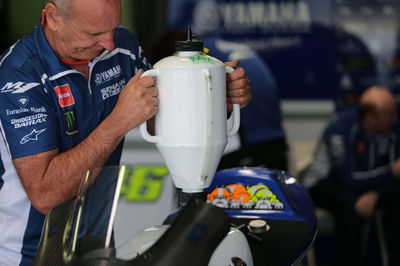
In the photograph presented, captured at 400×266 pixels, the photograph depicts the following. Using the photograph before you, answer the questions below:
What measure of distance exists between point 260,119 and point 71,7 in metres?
2.19

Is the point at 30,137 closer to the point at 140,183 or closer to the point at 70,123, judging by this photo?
the point at 70,123

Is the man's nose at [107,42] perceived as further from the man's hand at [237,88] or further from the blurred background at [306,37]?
the blurred background at [306,37]

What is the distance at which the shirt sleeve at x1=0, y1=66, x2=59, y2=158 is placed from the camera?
176cm

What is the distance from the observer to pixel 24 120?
1.76 m

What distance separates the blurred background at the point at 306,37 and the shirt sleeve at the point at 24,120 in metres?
3.14

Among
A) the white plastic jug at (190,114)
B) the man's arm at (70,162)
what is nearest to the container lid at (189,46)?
the white plastic jug at (190,114)

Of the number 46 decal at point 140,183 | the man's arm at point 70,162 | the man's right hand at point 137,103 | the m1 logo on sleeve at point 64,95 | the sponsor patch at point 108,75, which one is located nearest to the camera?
the number 46 decal at point 140,183

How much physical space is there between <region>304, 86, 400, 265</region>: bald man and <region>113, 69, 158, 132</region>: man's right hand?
10.8ft

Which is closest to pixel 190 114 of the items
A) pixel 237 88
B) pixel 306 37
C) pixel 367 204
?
pixel 237 88

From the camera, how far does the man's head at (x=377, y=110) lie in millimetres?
4707

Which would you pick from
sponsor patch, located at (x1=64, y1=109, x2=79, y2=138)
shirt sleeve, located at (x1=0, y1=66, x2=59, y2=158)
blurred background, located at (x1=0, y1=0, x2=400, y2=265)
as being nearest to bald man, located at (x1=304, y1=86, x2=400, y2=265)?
blurred background, located at (x1=0, y1=0, x2=400, y2=265)

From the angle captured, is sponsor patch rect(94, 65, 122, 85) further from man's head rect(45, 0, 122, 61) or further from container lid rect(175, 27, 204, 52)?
container lid rect(175, 27, 204, 52)

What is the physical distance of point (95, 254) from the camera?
1279mm

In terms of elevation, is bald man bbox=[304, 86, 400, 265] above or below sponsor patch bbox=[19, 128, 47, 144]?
below
